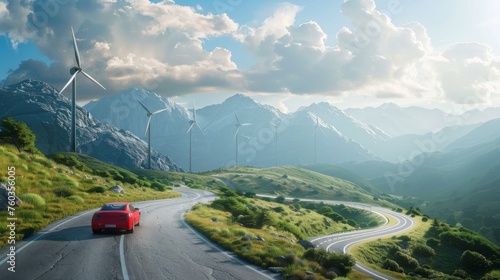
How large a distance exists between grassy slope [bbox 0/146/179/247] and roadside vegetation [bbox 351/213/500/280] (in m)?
38.1

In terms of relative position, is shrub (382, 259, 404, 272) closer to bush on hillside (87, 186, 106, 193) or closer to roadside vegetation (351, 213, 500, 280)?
roadside vegetation (351, 213, 500, 280)

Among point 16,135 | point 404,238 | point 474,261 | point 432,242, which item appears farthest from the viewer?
point 432,242

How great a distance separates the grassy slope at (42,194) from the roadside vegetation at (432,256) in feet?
125

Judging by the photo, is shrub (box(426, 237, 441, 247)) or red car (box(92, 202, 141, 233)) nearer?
red car (box(92, 202, 141, 233))

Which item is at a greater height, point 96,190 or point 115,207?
point 115,207

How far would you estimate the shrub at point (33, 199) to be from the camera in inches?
1185

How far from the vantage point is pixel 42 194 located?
1352 inches

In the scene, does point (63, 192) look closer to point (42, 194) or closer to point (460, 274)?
point (42, 194)

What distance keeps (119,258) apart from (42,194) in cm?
2246

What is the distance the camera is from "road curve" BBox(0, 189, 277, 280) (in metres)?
14.3

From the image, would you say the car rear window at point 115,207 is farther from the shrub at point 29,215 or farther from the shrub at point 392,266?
the shrub at point 392,266

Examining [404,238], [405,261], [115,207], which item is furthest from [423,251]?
[115,207]

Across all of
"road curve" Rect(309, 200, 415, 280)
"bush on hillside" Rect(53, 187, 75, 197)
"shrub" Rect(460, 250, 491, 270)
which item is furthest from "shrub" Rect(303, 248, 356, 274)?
"shrub" Rect(460, 250, 491, 270)

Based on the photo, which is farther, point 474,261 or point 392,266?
point 474,261
